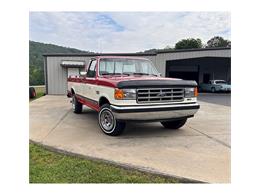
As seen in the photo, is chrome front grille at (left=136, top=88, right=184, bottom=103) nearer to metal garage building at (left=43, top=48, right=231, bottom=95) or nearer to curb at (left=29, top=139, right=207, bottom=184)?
curb at (left=29, top=139, right=207, bottom=184)

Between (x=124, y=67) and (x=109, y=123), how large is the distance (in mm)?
1761

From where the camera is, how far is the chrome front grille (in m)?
4.88

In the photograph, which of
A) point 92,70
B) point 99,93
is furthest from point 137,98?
point 92,70

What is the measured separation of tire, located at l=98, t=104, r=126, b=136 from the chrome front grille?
0.72 meters

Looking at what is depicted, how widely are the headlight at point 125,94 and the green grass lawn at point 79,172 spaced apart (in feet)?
4.78

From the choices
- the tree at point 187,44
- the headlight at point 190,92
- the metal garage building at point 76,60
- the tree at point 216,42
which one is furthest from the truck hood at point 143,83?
the tree at point 216,42

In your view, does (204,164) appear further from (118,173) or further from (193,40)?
(193,40)

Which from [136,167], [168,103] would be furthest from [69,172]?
[168,103]

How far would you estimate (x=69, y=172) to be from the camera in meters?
3.50

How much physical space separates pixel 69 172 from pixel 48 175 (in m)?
0.30

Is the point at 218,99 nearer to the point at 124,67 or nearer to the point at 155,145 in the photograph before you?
the point at 124,67

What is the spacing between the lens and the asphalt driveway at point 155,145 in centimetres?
362

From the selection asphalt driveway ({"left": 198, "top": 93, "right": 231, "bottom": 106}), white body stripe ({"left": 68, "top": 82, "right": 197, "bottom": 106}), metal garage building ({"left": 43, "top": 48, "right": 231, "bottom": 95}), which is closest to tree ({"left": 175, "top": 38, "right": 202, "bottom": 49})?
metal garage building ({"left": 43, "top": 48, "right": 231, "bottom": 95})

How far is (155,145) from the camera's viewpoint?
4.71 meters
